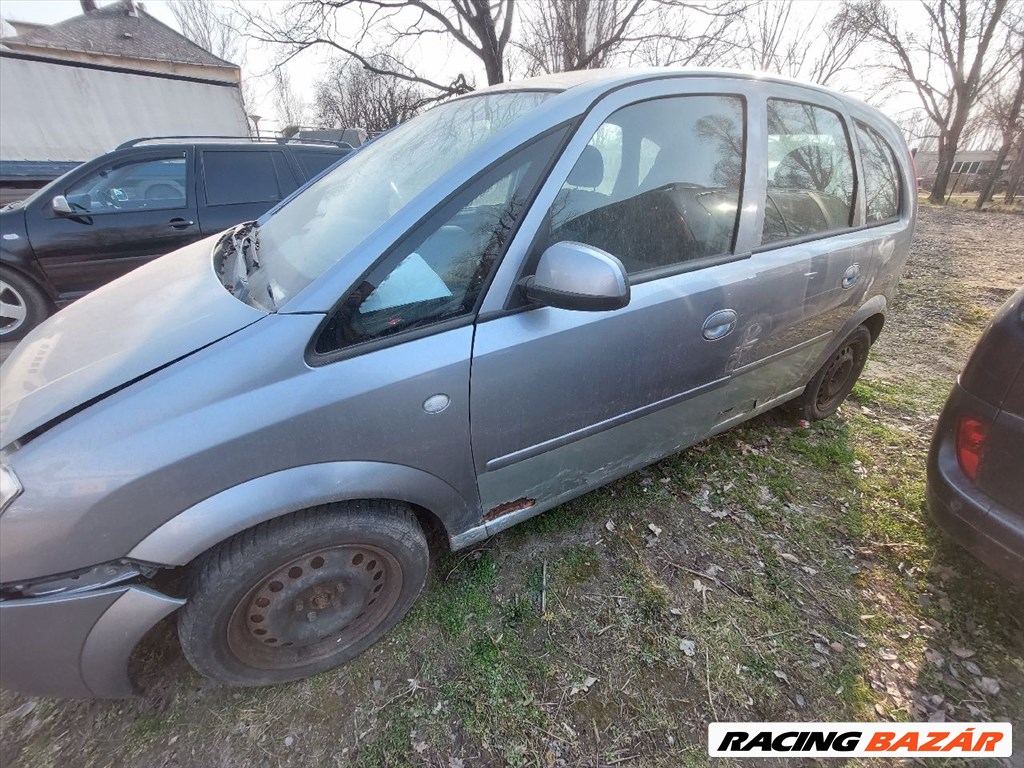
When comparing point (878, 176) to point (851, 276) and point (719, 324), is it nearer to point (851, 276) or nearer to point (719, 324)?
point (851, 276)

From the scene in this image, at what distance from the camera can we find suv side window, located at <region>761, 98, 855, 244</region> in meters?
2.13

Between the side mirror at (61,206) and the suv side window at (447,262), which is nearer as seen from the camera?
the suv side window at (447,262)

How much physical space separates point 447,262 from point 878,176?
2598 mm

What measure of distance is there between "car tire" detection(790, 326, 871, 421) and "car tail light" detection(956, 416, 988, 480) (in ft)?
3.38

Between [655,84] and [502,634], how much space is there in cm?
223

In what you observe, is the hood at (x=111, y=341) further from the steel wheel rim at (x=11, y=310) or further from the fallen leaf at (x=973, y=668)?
the steel wheel rim at (x=11, y=310)

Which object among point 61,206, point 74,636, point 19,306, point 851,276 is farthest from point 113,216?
point 851,276

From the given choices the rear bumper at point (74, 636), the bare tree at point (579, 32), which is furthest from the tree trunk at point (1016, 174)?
the rear bumper at point (74, 636)

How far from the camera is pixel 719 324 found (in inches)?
78.5

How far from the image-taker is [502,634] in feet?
6.14

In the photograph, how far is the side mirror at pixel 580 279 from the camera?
54.9 inches

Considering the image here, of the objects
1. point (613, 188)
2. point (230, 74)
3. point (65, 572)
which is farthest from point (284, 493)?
point (230, 74)

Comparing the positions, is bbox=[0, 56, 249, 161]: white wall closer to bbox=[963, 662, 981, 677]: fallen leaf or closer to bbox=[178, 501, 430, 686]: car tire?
bbox=[178, 501, 430, 686]: car tire

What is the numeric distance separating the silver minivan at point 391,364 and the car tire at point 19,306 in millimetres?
3602
